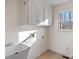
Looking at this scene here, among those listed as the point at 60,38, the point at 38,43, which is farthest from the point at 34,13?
the point at 60,38

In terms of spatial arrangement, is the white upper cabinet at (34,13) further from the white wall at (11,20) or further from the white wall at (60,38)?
the white wall at (60,38)

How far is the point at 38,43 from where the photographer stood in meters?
4.29

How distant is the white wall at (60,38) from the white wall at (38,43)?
275mm

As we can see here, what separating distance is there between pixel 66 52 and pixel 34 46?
1175 mm

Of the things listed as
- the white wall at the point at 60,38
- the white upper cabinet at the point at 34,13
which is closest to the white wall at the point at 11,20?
the white upper cabinet at the point at 34,13

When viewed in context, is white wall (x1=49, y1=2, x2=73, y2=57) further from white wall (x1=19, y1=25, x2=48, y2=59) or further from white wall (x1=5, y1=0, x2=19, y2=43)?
white wall (x1=5, y1=0, x2=19, y2=43)

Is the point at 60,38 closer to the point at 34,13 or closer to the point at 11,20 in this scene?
the point at 34,13

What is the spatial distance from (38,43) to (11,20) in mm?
1397

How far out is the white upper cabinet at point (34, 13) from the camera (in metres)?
3.53

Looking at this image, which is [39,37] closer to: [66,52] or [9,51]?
[66,52]

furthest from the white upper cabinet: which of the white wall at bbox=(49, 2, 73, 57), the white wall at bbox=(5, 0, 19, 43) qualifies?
the white wall at bbox=(49, 2, 73, 57)

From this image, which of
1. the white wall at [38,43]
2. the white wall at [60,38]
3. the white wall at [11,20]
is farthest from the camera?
the white wall at [38,43]
